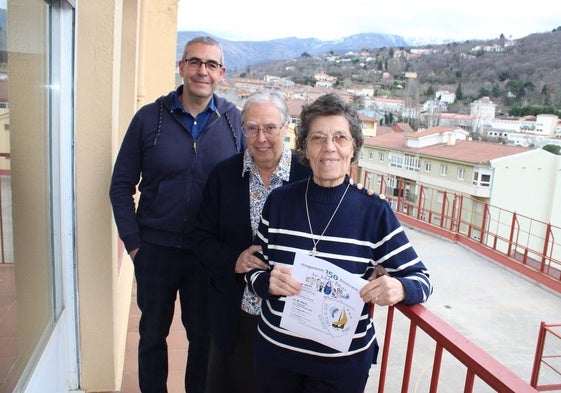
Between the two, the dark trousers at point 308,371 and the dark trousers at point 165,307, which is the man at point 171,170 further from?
the dark trousers at point 308,371

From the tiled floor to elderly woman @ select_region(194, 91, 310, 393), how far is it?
106 centimetres

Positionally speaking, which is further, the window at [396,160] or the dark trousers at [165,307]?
the window at [396,160]

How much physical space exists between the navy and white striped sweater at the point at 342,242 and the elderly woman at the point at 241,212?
0.20 metres

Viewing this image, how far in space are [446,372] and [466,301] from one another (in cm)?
262

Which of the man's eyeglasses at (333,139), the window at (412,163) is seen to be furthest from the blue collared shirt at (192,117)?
the window at (412,163)

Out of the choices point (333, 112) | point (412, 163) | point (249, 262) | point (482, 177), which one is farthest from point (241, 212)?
point (412, 163)

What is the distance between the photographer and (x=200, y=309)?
2.13 m

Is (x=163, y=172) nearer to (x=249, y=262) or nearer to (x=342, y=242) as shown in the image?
(x=249, y=262)

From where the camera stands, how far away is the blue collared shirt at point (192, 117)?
1.94 m

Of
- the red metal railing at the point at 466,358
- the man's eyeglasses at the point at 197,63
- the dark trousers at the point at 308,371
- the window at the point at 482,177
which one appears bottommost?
the window at the point at 482,177

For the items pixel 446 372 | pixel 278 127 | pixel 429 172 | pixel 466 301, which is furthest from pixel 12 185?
pixel 429 172

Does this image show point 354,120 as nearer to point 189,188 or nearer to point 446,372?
point 189,188

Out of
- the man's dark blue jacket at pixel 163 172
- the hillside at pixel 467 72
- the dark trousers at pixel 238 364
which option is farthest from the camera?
the hillside at pixel 467 72

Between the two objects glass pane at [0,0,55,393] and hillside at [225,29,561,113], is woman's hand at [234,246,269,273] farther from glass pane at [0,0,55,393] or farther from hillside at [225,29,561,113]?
hillside at [225,29,561,113]
